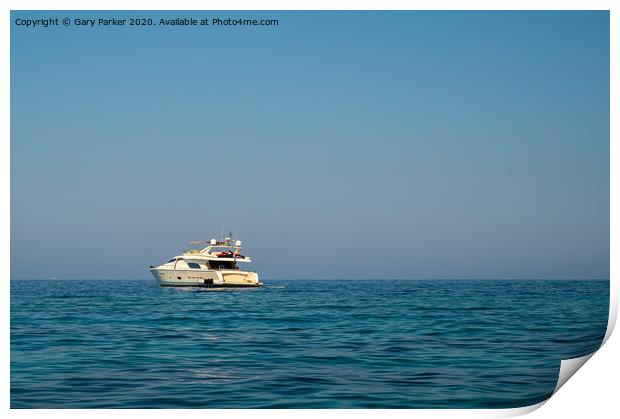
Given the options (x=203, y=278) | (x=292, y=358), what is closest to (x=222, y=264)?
(x=203, y=278)

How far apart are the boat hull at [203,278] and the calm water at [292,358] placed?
12527 millimetres

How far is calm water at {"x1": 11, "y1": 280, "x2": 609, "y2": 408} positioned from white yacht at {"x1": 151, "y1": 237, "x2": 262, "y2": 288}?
1199 centimetres

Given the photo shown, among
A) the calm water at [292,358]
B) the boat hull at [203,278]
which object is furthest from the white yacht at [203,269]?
the calm water at [292,358]

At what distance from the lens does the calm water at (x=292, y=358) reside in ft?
27.2

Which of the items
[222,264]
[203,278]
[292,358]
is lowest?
[292,358]

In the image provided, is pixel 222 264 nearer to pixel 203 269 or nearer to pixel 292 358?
pixel 203 269

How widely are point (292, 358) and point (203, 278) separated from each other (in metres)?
20.5

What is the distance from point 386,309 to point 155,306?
20.2 ft

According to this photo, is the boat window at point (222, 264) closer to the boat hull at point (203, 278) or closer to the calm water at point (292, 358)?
the boat hull at point (203, 278)

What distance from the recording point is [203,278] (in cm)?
3081

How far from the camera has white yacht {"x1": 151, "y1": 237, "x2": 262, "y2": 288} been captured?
29.9m

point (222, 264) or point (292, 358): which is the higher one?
point (222, 264)
